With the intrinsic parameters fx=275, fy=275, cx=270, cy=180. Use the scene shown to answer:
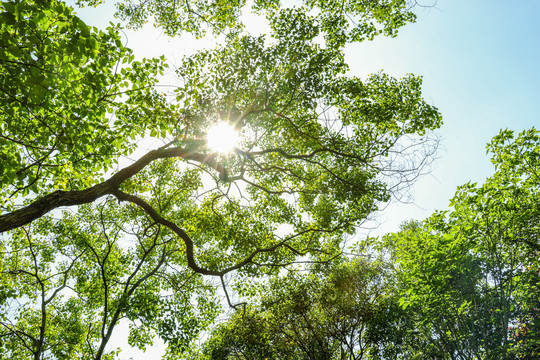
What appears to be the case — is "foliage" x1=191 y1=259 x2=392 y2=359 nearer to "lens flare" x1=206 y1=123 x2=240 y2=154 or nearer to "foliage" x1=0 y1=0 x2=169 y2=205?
"lens flare" x1=206 y1=123 x2=240 y2=154

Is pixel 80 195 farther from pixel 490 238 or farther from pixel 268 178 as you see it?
pixel 490 238

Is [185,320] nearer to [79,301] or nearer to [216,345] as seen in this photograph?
[216,345]

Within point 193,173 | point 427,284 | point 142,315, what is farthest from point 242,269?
point 427,284

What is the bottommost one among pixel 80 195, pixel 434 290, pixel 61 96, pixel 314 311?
pixel 434 290

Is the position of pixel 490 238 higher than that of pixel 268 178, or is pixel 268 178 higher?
pixel 268 178

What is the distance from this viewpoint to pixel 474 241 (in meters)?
8.83

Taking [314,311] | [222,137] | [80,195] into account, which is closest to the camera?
[80,195]

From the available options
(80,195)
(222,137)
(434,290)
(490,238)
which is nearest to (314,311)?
(434,290)

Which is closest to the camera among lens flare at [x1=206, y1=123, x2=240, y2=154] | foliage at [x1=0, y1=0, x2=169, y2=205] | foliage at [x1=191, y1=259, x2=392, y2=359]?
foliage at [x1=0, y1=0, x2=169, y2=205]

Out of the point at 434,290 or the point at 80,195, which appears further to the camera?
the point at 434,290

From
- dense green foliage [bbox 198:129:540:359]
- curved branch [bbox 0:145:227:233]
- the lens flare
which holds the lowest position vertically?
dense green foliage [bbox 198:129:540:359]

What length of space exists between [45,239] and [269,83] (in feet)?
42.1

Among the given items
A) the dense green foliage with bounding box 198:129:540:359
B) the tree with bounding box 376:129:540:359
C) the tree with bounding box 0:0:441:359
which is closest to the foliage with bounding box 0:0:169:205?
the tree with bounding box 0:0:441:359

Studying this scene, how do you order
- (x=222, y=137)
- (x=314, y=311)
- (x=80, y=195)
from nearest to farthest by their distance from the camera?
1. (x=80, y=195)
2. (x=222, y=137)
3. (x=314, y=311)
